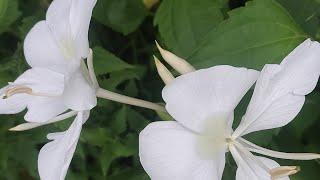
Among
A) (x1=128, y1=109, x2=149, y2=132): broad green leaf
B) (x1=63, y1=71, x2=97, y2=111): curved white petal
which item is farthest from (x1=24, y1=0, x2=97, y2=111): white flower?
(x1=128, y1=109, x2=149, y2=132): broad green leaf

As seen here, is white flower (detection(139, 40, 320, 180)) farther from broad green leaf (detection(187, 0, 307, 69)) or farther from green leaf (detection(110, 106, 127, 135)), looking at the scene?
green leaf (detection(110, 106, 127, 135))

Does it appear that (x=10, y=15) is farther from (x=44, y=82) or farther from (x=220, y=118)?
(x=220, y=118)

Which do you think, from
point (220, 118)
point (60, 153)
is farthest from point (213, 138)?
point (60, 153)

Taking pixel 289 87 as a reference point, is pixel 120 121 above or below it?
below

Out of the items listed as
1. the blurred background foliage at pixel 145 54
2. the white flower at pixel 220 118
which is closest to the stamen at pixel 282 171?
the white flower at pixel 220 118

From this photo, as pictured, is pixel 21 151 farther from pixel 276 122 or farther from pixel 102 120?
pixel 276 122

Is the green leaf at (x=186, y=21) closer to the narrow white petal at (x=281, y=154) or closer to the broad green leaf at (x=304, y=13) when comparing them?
the broad green leaf at (x=304, y=13)
